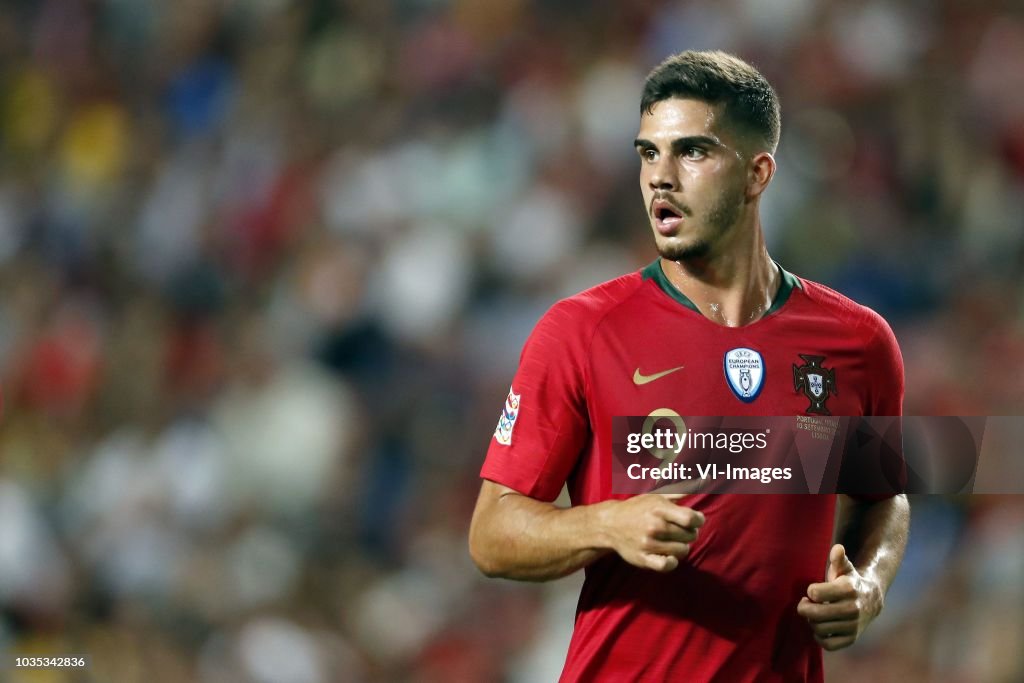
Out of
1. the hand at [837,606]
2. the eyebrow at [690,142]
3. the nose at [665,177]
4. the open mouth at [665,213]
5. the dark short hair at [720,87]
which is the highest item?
the dark short hair at [720,87]

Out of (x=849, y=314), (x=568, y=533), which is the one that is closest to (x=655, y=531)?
(x=568, y=533)

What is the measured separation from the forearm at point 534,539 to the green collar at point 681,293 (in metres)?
0.60

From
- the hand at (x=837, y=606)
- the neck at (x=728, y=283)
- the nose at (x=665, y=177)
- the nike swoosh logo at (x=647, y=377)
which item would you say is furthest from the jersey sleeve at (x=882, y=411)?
the nose at (x=665, y=177)

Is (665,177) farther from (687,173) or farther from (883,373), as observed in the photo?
(883,373)

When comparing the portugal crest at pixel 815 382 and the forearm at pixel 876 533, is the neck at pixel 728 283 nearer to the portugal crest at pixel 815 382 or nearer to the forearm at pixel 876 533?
the portugal crest at pixel 815 382

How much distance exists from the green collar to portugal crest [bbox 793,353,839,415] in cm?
16

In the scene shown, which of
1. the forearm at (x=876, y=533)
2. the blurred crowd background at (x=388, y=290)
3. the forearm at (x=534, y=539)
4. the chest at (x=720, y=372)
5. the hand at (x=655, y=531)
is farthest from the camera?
the blurred crowd background at (x=388, y=290)

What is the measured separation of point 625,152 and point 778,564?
468cm

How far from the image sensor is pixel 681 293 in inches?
130

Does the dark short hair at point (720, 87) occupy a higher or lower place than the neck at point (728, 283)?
higher

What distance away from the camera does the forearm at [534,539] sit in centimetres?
291

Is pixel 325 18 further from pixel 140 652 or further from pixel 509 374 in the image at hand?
pixel 140 652

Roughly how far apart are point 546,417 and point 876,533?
0.88m

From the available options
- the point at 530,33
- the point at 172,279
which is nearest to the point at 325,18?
the point at 530,33
